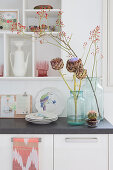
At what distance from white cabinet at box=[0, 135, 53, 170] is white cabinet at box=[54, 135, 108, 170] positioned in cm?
5

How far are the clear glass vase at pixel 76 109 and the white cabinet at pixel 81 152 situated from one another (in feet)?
0.57

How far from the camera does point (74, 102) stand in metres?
1.85

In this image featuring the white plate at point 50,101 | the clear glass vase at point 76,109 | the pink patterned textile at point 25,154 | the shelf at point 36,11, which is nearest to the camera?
the pink patterned textile at point 25,154

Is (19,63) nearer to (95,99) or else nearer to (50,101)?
(50,101)

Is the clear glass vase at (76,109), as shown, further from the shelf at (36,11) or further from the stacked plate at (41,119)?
the shelf at (36,11)

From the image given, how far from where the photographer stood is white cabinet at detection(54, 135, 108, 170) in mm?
1671

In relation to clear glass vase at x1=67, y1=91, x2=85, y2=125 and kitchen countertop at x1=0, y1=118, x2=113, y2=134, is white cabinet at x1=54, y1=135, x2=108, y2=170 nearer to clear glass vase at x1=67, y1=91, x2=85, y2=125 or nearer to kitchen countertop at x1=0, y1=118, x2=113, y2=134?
kitchen countertop at x1=0, y1=118, x2=113, y2=134

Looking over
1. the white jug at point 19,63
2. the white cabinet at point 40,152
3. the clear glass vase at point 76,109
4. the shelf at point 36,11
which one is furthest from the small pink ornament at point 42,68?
the white cabinet at point 40,152

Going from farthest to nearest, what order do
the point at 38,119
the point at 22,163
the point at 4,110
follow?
the point at 4,110 → the point at 38,119 → the point at 22,163

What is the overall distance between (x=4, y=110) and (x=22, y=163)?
675 mm

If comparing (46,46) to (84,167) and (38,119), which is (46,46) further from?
(84,167)

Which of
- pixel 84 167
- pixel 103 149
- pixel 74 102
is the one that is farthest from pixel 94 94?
pixel 84 167

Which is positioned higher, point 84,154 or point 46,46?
point 46,46

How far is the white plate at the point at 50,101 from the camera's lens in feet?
7.10
